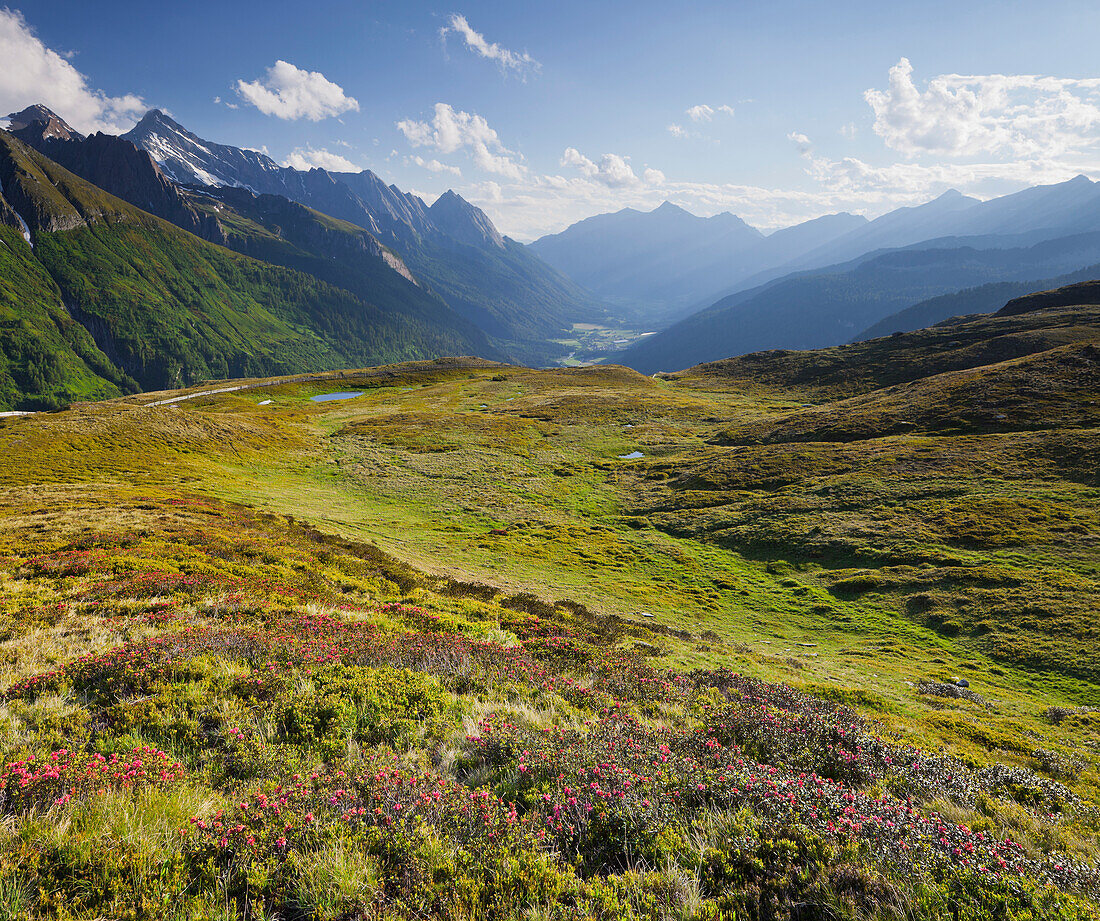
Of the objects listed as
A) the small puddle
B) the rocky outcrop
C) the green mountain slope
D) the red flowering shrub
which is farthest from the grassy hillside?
the rocky outcrop

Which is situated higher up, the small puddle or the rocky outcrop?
the rocky outcrop

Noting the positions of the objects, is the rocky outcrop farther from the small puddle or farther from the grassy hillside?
the small puddle

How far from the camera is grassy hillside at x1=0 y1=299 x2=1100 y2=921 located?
16.9 ft

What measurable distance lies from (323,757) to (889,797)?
30.9 ft

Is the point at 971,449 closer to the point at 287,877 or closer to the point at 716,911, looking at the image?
the point at 716,911

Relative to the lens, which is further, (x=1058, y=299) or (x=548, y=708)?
(x=1058, y=299)

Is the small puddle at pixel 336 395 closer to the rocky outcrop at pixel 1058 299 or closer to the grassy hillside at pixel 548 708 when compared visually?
the grassy hillside at pixel 548 708

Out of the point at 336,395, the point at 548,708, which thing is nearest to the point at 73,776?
the point at 548,708

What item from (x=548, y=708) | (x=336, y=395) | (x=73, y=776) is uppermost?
(x=336, y=395)

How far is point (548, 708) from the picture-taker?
1015 cm

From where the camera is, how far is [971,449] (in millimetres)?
49062

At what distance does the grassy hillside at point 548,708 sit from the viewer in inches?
202

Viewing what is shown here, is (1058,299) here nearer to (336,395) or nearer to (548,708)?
(548,708)

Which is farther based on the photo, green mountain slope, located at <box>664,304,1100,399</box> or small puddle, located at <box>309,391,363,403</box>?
small puddle, located at <box>309,391,363,403</box>
